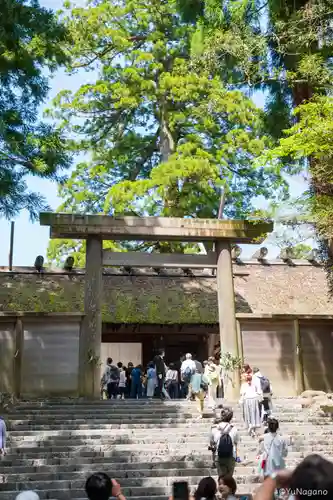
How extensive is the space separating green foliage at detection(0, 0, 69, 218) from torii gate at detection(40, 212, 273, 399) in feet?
7.76

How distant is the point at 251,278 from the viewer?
22344 millimetres

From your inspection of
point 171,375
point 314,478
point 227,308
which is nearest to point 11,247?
point 171,375

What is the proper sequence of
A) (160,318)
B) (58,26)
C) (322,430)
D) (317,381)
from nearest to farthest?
(322,430)
(58,26)
(317,381)
(160,318)

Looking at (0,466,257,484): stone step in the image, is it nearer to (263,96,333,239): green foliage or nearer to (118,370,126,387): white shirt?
(263,96,333,239): green foliage

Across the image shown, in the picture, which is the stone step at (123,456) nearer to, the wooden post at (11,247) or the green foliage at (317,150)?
the green foliage at (317,150)

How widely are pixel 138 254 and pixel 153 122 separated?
31.1ft

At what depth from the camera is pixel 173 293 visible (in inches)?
837

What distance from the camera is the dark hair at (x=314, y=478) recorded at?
87.3 inches

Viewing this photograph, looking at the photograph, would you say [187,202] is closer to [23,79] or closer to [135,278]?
[135,278]

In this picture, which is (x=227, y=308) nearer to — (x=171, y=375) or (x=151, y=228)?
(x=171, y=375)

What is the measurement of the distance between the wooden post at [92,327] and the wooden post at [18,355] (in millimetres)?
1448

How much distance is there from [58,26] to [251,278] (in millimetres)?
12089

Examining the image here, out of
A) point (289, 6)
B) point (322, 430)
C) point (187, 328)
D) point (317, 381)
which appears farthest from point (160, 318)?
point (289, 6)

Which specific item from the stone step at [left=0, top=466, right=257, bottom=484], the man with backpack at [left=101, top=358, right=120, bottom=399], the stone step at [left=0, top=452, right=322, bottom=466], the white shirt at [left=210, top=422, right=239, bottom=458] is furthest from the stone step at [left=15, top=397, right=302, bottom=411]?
the white shirt at [left=210, top=422, right=239, bottom=458]
